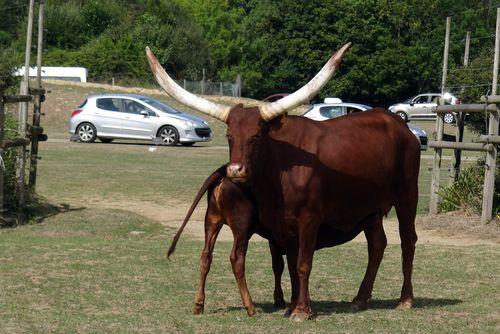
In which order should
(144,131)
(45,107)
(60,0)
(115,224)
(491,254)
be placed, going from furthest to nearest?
(60,0), (45,107), (144,131), (115,224), (491,254)

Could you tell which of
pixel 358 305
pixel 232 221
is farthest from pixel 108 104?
pixel 232 221

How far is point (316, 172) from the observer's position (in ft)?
32.0

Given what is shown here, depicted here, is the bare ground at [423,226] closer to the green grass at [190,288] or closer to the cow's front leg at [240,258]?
the green grass at [190,288]

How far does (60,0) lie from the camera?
9019 centimetres

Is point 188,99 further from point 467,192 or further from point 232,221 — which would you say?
point 467,192

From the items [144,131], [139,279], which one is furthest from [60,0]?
[139,279]

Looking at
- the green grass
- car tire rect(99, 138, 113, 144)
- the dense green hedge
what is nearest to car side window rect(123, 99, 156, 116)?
car tire rect(99, 138, 113, 144)

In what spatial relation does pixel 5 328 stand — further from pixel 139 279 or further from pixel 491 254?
pixel 491 254

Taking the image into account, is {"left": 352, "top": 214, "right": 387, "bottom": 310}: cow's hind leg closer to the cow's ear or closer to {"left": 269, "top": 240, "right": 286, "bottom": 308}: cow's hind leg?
{"left": 269, "top": 240, "right": 286, "bottom": 308}: cow's hind leg

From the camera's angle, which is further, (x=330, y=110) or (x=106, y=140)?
(x=330, y=110)

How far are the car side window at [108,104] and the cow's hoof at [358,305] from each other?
26.9 metres

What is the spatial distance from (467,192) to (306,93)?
1132 centimetres

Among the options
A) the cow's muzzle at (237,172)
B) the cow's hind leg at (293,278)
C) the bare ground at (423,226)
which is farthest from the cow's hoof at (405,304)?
the bare ground at (423,226)

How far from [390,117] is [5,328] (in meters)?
4.25
